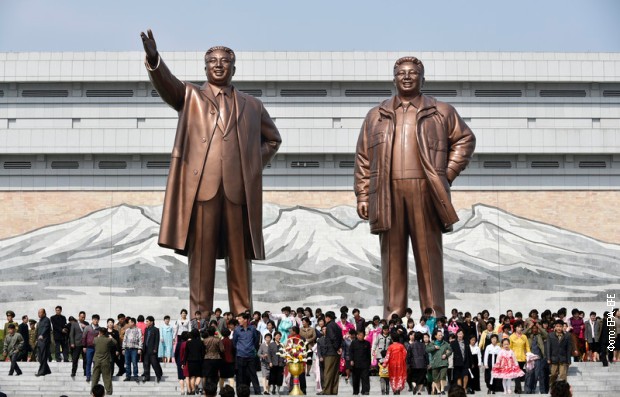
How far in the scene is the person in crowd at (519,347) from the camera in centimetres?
1625

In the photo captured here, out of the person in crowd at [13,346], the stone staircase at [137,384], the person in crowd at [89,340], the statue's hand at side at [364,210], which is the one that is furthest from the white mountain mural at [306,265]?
the statue's hand at side at [364,210]

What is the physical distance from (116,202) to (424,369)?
60.2 ft

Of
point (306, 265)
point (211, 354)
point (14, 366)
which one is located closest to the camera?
point (211, 354)

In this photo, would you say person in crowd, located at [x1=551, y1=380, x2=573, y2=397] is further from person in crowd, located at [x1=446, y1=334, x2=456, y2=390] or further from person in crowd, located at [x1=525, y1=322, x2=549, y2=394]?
person in crowd, located at [x1=525, y1=322, x2=549, y2=394]

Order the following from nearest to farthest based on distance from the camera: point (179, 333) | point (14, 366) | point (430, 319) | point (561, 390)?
point (561, 390), point (430, 319), point (179, 333), point (14, 366)

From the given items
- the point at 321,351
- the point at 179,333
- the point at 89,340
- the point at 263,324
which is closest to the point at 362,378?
the point at 321,351

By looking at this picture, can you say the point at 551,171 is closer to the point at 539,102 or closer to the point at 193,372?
the point at 539,102

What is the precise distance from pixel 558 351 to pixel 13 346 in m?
8.35

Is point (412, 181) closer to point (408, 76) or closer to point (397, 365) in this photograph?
point (408, 76)

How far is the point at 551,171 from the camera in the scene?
32.8 m

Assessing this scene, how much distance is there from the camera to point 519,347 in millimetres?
16391

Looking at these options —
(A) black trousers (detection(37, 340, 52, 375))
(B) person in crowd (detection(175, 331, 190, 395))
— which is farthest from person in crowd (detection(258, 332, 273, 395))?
(A) black trousers (detection(37, 340, 52, 375))

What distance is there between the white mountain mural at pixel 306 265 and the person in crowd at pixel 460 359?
15420mm

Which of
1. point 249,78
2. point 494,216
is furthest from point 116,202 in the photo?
point 494,216
